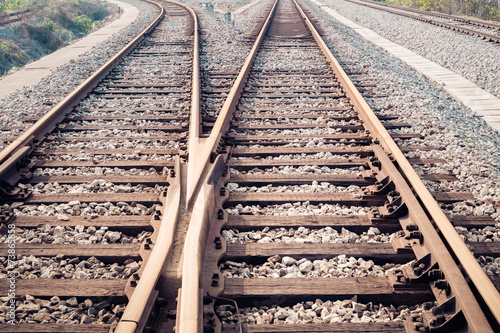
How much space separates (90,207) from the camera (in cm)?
376

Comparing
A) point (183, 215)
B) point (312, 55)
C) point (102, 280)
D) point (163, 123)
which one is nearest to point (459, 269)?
point (183, 215)

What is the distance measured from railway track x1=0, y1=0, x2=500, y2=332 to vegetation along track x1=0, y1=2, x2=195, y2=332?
0.6 inches

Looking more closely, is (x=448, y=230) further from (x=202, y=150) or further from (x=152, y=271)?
(x=202, y=150)

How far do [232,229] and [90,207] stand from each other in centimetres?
128

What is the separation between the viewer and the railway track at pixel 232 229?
2.54 meters

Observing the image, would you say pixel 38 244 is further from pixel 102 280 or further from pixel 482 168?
pixel 482 168

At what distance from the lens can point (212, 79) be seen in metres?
7.97

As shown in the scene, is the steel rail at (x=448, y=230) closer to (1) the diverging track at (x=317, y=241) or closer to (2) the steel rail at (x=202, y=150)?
(1) the diverging track at (x=317, y=241)

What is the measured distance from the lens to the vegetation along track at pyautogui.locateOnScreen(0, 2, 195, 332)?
2.65 metres

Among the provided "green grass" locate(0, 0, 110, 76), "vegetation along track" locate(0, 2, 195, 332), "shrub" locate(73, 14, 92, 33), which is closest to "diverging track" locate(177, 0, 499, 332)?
"vegetation along track" locate(0, 2, 195, 332)

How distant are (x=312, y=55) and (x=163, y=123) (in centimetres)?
549

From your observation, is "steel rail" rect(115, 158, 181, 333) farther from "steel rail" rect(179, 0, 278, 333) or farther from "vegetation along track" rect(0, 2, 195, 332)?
"steel rail" rect(179, 0, 278, 333)

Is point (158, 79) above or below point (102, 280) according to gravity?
above

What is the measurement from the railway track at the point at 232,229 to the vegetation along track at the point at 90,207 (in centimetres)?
1
